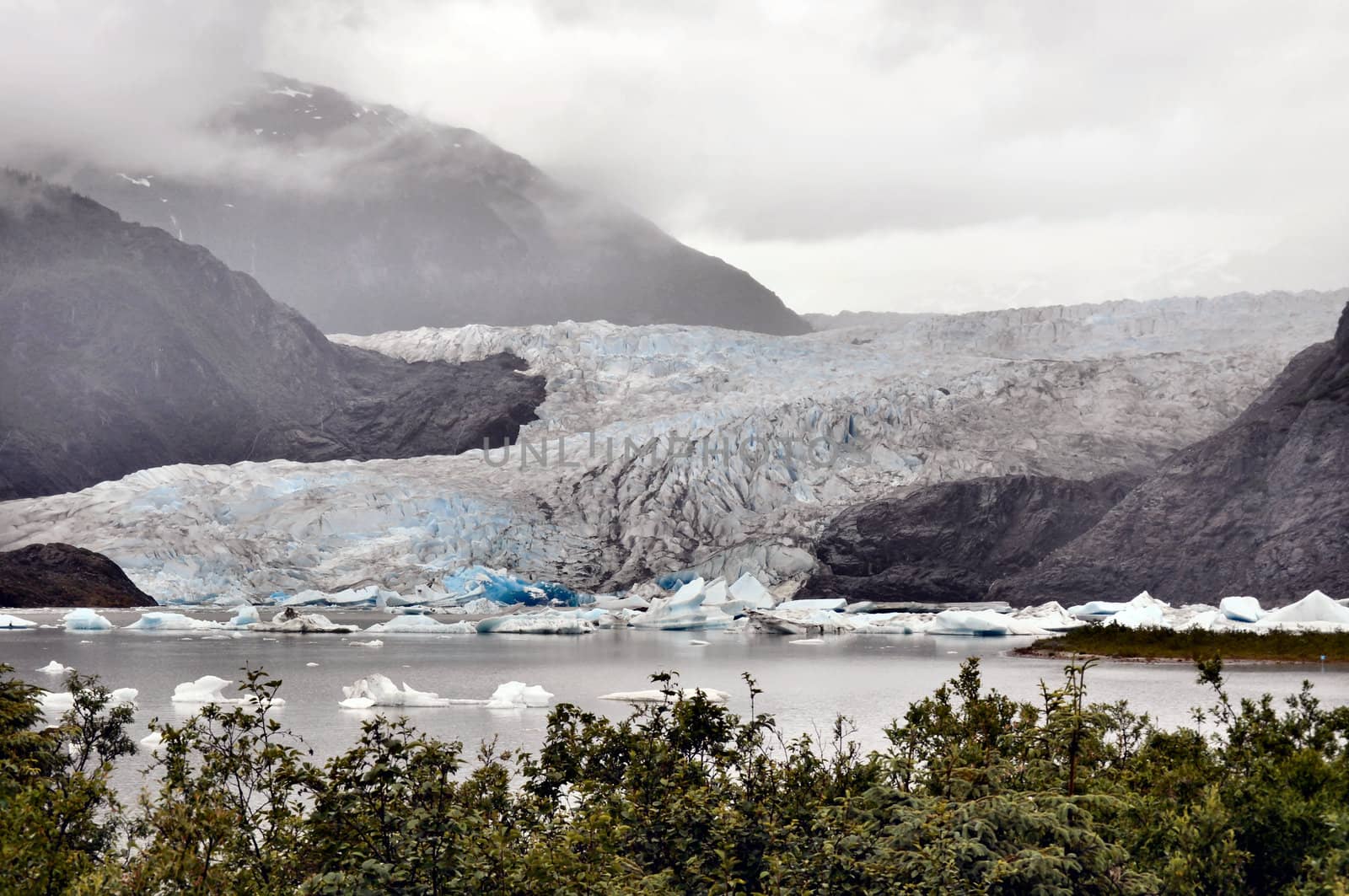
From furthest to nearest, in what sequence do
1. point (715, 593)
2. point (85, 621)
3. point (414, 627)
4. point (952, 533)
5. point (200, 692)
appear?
point (952, 533), point (715, 593), point (414, 627), point (85, 621), point (200, 692)

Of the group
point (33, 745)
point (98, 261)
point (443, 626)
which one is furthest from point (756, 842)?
point (98, 261)

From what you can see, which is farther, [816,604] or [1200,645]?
[816,604]

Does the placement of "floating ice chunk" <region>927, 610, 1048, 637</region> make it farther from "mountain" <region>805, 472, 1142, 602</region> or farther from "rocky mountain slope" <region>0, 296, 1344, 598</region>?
"rocky mountain slope" <region>0, 296, 1344, 598</region>

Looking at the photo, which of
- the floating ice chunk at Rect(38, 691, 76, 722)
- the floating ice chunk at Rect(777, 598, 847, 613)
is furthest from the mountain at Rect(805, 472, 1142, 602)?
the floating ice chunk at Rect(38, 691, 76, 722)

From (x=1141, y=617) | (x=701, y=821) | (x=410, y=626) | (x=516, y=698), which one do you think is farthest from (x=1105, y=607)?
(x=701, y=821)

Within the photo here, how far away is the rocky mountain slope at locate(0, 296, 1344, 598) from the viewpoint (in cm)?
6341

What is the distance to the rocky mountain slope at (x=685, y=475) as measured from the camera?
6341 centimetres

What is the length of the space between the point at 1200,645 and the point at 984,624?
39.9ft

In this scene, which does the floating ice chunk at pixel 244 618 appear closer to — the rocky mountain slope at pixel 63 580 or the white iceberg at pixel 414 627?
the white iceberg at pixel 414 627

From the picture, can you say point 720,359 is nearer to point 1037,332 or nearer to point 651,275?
point 1037,332

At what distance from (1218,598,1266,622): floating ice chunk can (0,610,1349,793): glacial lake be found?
7.86 metres

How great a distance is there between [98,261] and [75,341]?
10209 mm

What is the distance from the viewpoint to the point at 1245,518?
56312 mm

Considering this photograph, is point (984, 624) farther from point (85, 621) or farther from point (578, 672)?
point (85, 621)
